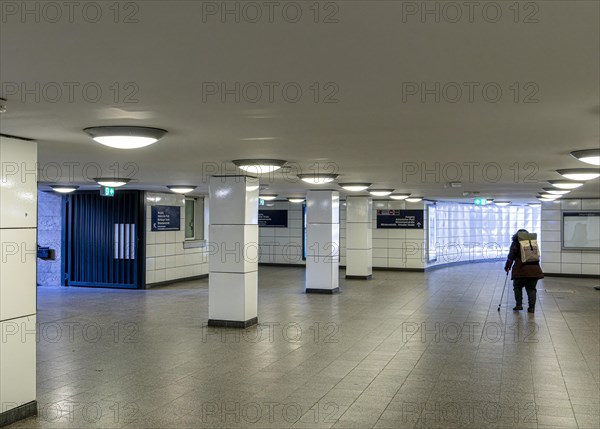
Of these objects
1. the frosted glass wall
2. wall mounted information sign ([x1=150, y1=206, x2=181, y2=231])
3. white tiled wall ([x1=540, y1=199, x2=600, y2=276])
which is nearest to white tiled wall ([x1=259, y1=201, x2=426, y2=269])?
the frosted glass wall

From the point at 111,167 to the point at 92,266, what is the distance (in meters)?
9.11

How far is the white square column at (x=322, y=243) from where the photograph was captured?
16.4m

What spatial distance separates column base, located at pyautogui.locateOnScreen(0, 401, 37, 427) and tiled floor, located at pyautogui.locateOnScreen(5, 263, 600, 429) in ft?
0.35

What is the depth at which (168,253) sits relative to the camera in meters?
18.8

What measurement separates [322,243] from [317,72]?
13.3 m

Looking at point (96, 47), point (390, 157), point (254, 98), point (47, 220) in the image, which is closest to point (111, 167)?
point (390, 157)

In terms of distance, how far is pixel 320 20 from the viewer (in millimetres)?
2383

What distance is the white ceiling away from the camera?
8.04 feet

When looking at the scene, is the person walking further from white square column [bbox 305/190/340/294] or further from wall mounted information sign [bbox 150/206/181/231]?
wall mounted information sign [bbox 150/206/181/231]

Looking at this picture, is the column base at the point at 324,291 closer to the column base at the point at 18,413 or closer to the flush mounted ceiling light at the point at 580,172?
the flush mounted ceiling light at the point at 580,172

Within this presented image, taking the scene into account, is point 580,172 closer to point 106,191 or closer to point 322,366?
point 322,366

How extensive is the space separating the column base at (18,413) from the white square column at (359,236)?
14813 mm

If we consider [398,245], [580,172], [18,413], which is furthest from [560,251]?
[18,413]

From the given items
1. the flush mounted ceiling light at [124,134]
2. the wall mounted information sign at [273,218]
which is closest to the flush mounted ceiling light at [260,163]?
the flush mounted ceiling light at [124,134]
